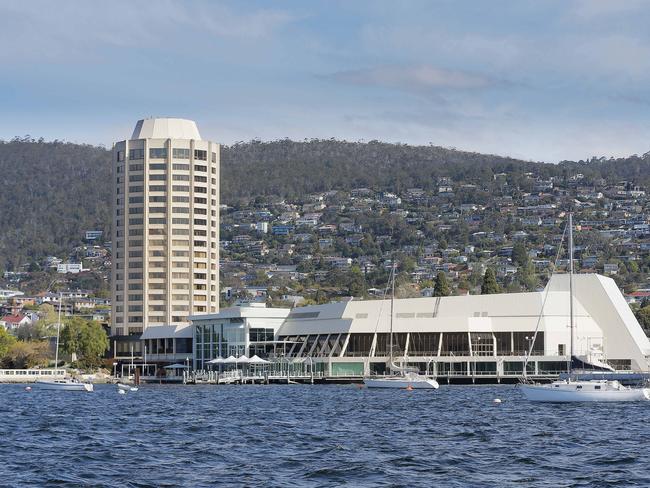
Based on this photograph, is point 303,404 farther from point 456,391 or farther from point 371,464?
point 371,464

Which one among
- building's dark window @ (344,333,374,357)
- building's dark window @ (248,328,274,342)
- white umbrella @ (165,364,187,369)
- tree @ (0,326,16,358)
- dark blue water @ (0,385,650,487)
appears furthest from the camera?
tree @ (0,326,16,358)

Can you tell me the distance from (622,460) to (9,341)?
157104mm

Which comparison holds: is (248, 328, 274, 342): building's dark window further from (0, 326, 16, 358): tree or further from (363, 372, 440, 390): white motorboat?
(363, 372, 440, 390): white motorboat

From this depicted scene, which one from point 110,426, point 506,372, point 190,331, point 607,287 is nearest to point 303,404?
point 110,426

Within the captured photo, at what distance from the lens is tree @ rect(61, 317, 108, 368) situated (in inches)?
7623

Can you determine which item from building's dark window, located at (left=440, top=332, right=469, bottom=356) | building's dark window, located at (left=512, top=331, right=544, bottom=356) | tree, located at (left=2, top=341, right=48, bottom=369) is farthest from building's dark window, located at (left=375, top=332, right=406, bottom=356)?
tree, located at (left=2, top=341, right=48, bottom=369)

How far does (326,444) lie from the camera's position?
64250 mm

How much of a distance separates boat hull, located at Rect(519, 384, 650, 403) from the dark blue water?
4.70 ft

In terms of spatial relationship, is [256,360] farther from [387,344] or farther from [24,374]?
[24,374]

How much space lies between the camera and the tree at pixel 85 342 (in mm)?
193625

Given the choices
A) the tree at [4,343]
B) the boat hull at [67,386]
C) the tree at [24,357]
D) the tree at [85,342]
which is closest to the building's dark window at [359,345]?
the boat hull at [67,386]

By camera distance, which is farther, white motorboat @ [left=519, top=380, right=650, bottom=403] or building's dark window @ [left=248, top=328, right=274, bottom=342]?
building's dark window @ [left=248, top=328, right=274, bottom=342]

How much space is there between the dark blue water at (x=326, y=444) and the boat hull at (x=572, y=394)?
1.43 meters

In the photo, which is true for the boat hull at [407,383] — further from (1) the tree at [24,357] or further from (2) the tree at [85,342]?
(1) the tree at [24,357]
